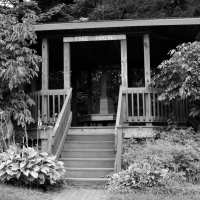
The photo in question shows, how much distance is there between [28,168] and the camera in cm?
564

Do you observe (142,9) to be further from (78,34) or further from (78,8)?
(78,34)

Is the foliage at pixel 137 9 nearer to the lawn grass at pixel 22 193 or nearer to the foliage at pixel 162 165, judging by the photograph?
the foliage at pixel 162 165

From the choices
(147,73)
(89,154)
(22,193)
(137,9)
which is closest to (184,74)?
(147,73)

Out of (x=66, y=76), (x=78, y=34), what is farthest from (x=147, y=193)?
(x=78, y=34)

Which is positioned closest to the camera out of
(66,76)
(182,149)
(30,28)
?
(182,149)

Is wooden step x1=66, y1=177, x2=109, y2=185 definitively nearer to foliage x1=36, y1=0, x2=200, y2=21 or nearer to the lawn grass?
the lawn grass

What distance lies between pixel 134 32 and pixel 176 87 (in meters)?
2.18

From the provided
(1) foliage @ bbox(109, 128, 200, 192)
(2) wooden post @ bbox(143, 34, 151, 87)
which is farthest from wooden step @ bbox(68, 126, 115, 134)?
(2) wooden post @ bbox(143, 34, 151, 87)

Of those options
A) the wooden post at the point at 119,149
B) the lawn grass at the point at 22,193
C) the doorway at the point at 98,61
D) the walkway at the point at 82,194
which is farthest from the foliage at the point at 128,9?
the lawn grass at the point at 22,193

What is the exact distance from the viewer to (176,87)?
308 inches

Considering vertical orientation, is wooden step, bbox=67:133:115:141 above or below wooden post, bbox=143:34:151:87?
below

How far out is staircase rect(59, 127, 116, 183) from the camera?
6.80 metres

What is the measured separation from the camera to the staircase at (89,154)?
22.3ft

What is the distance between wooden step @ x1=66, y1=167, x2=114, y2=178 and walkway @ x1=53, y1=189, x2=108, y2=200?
69cm
